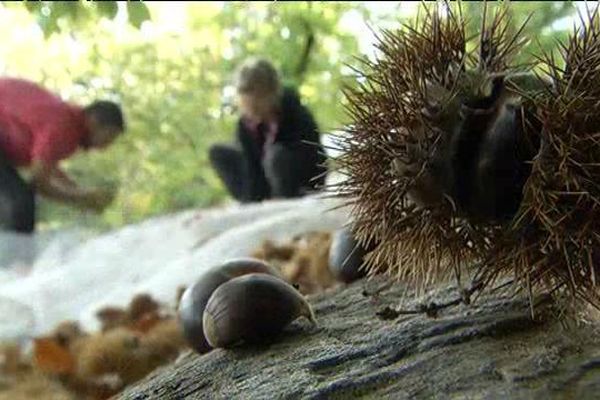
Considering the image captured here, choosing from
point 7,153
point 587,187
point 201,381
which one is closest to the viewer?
point 587,187

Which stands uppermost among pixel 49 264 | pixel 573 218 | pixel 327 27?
pixel 327 27

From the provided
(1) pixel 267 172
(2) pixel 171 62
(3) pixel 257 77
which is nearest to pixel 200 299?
(3) pixel 257 77

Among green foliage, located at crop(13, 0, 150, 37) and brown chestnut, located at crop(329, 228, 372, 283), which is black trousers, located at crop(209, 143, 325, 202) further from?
green foliage, located at crop(13, 0, 150, 37)

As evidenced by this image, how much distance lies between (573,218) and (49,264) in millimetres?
1430

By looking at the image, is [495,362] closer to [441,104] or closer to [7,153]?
[441,104]

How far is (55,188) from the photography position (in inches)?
66.3

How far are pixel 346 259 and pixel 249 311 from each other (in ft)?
0.75

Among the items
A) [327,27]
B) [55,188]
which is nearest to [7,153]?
[55,188]

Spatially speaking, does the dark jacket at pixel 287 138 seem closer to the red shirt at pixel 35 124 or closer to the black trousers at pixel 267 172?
the black trousers at pixel 267 172

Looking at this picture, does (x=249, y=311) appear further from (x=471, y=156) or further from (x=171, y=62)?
(x=171, y=62)

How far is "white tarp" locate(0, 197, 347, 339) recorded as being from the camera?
1396 mm

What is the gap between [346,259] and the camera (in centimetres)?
84

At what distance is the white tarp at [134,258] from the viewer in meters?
1.40

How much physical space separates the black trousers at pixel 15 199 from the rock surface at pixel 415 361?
1101mm
